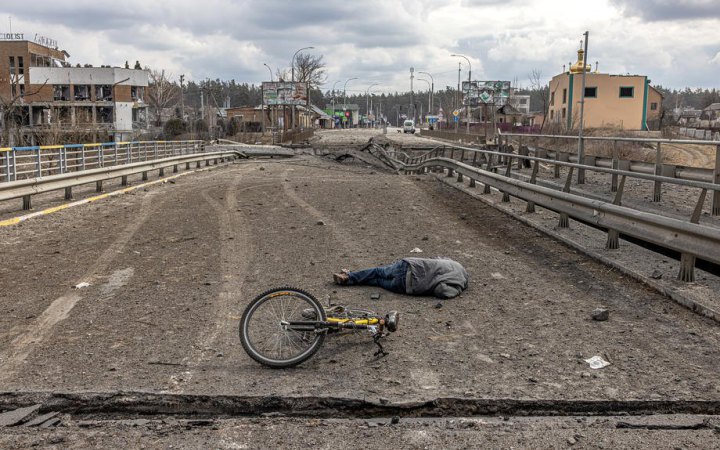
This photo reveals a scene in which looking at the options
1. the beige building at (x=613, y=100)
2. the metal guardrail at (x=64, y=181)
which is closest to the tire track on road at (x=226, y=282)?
the metal guardrail at (x=64, y=181)

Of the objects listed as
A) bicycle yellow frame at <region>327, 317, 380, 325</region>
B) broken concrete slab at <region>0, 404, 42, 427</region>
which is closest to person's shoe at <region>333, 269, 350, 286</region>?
bicycle yellow frame at <region>327, 317, 380, 325</region>

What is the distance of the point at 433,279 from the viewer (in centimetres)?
746

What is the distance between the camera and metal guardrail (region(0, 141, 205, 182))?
53.9ft

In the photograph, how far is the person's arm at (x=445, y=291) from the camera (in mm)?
7285

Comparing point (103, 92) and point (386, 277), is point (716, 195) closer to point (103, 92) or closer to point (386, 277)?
point (386, 277)

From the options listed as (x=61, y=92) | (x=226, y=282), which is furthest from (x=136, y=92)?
(x=226, y=282)

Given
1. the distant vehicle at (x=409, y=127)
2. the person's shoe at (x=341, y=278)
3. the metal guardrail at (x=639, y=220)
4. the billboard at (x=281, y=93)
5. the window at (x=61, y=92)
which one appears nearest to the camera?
the metal guardrail at (x=639, y=220)

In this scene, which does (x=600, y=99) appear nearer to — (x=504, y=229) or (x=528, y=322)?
(x=504, y=229)

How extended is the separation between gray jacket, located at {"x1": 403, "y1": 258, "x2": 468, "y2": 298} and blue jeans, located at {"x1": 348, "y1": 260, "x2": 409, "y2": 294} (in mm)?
83

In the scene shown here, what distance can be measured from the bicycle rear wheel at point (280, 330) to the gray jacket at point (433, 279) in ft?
6.51

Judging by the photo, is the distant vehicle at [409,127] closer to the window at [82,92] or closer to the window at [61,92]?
the window at [82,92]

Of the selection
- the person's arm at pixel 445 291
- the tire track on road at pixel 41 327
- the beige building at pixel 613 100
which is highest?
the beige building at pixel 613 100

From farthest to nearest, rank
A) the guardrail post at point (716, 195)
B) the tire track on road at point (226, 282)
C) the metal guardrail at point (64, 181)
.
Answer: the metal guardrail at point (64, 181) < the guardrail post at point (716, 195) < the tire track on road at point (226, 282)

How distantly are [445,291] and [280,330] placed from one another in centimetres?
229
